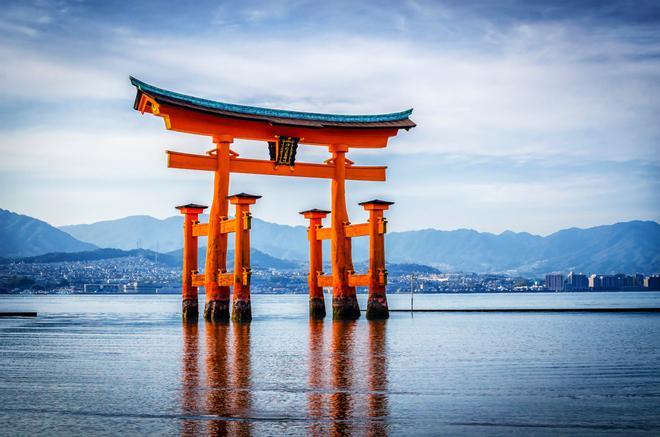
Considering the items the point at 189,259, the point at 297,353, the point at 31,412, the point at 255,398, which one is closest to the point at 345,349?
the point at 297,353

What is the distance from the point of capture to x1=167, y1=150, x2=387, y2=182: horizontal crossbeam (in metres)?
38.0

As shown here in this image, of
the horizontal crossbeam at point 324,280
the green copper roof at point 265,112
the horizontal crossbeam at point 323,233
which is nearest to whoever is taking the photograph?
the green copper roof at point 265,112

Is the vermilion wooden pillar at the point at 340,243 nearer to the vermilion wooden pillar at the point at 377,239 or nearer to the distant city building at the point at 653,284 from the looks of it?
the vermilion wooden pillar at the point at 377,239

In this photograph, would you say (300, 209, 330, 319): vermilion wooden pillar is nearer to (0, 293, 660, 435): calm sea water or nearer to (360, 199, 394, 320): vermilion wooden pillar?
(360, 199, 394, 320): vermilion wooden pillar

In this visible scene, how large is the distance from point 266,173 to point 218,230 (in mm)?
4289

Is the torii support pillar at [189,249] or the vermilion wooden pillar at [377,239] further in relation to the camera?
the torii support pillar at [189,249]

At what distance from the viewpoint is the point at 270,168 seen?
137ft

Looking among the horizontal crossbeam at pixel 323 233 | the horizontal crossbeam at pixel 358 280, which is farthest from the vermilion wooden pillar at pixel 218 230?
the horizontal crossbeam at pixel 358 280

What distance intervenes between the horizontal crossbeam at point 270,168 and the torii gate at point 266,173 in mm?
48

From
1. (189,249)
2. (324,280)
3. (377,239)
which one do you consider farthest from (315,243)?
(189,249)

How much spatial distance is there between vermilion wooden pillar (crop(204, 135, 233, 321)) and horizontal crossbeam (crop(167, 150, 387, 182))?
0.50 m

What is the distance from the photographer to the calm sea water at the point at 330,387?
1284 cm

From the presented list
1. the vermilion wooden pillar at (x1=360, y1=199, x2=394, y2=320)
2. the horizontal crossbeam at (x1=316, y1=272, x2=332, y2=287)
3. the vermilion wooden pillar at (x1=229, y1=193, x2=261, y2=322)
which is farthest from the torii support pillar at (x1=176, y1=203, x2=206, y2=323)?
Answer: the vermilion wooden pillar at (x1=360, y1=199, x2=394, y2=320)

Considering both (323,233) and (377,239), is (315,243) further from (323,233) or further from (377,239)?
(377,239)
